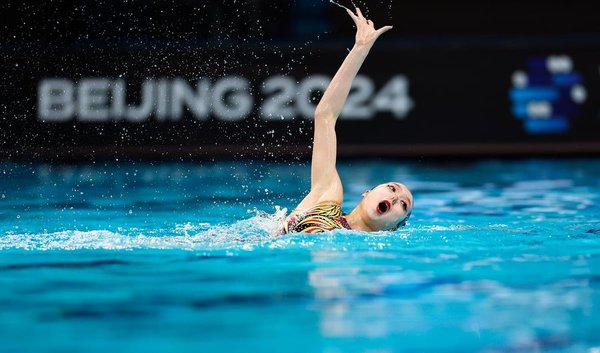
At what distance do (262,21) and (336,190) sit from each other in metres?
7.08

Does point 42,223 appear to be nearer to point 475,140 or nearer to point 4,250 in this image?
point 4,250

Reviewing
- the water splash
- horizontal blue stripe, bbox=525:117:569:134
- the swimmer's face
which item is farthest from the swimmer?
→ horizontal blue stripe, bbox=525:117:569:134

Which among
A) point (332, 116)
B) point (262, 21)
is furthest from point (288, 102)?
point (332, 116)

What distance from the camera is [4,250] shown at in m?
6.08

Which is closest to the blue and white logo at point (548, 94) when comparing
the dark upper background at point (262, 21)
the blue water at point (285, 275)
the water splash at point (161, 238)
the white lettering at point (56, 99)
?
the dark upper background at point (262, 21)

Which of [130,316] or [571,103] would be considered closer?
[130,316]

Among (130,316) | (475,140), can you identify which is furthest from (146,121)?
(130,316)

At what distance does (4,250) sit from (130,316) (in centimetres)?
200

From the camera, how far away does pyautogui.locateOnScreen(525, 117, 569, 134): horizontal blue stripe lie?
12.9 meters

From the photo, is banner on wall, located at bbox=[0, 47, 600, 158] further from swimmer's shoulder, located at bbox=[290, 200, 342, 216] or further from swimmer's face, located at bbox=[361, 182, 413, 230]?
swimmer's face, located at bbox=[361, 182, 413, 230]

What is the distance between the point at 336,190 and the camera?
6.13 metres

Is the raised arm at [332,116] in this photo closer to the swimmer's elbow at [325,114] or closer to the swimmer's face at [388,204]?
the swimmer's elbow at [325,114]

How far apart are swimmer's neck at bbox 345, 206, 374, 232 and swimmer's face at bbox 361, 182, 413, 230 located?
9cm

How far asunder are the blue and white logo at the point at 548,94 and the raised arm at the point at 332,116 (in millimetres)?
7084
